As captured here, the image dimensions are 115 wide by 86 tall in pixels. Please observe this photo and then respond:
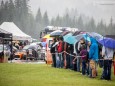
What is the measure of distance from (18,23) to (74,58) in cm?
1702

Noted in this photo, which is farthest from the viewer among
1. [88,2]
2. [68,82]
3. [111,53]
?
[88,2]

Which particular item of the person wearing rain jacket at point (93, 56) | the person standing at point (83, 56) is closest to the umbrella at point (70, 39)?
the person standing at point (83, 56)

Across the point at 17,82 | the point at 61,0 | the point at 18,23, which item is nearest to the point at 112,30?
the point at 61,0

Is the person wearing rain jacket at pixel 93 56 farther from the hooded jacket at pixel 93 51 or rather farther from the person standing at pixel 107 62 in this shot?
the person standing at pixel 107 62

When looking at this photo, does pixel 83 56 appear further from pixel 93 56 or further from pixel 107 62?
pixel 107 62

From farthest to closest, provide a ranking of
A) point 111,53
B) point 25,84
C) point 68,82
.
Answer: point 111,53 < point 68,82 < point 25,84

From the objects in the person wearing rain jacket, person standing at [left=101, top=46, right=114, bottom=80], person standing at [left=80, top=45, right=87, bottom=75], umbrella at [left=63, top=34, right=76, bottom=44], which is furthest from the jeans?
umbrella at [left=63, top=34, right=76, bottom=44]

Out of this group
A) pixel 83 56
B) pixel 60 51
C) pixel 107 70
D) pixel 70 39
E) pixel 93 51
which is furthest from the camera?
pixel 60 51

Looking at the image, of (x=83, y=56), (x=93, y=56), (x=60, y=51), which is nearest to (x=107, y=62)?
(x=93, y=56)

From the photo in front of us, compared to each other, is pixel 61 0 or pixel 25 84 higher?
pixel 61 0

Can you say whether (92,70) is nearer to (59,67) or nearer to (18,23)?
(59,67)

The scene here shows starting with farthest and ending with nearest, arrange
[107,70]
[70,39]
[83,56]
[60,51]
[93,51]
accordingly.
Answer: [60,51] → [70,39] → [83,56] → [93,51] → [107,70]

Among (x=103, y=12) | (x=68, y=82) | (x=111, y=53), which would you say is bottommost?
(x=68, y=82)

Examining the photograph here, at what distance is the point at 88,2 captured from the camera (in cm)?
1845
